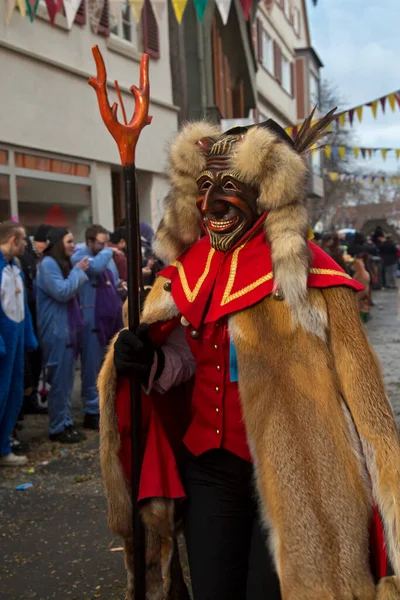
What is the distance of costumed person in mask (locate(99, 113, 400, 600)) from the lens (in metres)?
2.46

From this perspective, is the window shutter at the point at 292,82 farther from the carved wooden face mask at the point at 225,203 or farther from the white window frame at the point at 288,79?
the carved wooden face mask at the point at 225,203

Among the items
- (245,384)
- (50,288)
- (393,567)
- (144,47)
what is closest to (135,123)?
(245,384)

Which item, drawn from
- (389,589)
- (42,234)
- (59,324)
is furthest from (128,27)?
(389,589)

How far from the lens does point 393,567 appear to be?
2395 mm

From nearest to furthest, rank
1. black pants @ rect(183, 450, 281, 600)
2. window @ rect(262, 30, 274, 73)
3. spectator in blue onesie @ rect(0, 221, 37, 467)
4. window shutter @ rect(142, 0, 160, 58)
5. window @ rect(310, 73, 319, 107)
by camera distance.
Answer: black pants @ rect(183, 450, 281, 600) < spectator in blue onesie @ rect(0, 221, 37, 467) < window shutter @ rect(142, 0, 160, 58) < window @ rect(262, 30, 274, 73) < window @ rect(310, 73, 319, 107)

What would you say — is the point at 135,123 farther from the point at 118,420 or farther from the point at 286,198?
the point at 118,420

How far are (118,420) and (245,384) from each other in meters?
0.74

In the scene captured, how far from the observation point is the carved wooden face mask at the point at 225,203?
2.79m

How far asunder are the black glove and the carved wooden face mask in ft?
1.52

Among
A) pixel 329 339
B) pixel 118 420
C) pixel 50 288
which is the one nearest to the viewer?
pixel 329 339

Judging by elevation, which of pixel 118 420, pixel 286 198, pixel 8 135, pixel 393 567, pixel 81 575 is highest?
pixel 8 135

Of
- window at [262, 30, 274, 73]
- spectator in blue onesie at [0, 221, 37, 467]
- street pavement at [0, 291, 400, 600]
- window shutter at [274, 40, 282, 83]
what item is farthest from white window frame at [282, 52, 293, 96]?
street pavement at [0, 291, 400, 600]

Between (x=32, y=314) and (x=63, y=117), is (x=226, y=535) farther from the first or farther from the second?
(x=63, y=117)

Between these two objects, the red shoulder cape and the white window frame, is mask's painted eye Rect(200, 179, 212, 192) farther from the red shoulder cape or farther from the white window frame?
the white window frame
